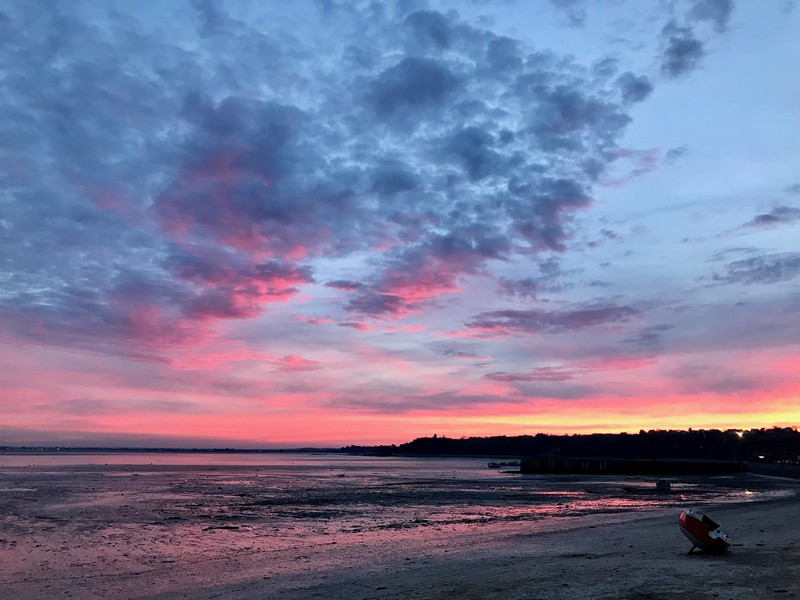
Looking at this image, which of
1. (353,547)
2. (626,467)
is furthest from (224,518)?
(626,467)

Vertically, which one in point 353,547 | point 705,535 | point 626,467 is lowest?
point 353,547

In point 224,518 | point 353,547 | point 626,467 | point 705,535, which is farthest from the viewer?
point 626,467

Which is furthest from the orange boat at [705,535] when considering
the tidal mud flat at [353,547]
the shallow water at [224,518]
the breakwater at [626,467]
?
the breakwater at [626,467]

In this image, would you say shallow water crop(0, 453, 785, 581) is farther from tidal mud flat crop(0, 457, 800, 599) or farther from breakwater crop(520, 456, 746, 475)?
breakwater crop(520, 456, 746, 475)

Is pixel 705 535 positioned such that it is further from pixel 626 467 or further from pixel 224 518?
pixel 626 467

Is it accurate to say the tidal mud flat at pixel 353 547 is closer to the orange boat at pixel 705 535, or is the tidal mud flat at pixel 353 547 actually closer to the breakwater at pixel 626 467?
the orange boat at pixel 705 535

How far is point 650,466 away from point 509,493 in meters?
67.3

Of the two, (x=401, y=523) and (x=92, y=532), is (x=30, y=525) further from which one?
(x=401, y=523)

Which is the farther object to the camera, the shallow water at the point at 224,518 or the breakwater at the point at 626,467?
the breakwater at the point at 626,467

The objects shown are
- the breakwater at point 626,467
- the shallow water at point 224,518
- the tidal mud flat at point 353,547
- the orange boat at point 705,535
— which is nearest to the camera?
the tidal mud flat at point 353,547

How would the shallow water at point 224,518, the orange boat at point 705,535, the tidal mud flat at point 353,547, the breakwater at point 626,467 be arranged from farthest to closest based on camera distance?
the breakwater at point 626,467
the shallow water at point 224,518
the orange boat at point 705,535
the tidal mud flat at point 353,547

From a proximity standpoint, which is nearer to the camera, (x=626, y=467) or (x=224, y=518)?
(x=224, y=518)

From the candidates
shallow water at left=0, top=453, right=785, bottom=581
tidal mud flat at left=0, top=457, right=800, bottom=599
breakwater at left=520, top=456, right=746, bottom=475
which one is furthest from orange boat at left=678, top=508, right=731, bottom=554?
breakwater at left=520, top=456, right=746, bottom=475

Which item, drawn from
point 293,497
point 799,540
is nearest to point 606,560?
point 799,540
